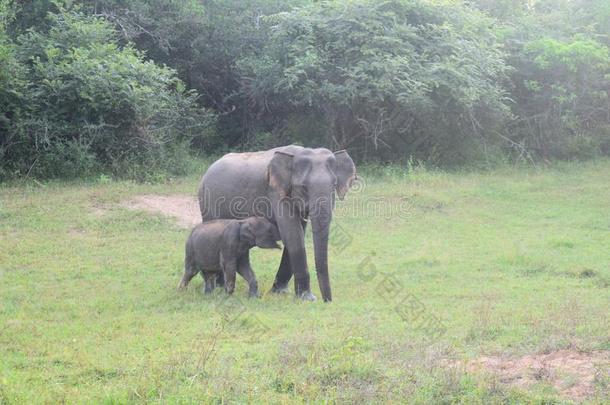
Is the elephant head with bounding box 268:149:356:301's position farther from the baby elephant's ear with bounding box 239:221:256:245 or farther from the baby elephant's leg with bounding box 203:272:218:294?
the baby elephant's leg with bounding box 203:272:218:294

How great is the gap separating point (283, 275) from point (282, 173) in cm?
140

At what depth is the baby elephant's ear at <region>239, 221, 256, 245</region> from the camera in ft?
33.8

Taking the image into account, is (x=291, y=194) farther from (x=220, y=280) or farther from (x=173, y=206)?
(x=173, y=206)

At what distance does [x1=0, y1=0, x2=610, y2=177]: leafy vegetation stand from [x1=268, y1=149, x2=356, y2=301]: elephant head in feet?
28.5

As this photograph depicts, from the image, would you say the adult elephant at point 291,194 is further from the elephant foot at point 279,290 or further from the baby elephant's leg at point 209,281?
the baby elephant's leg at point 209,281

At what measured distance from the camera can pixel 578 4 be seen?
85.5 feet

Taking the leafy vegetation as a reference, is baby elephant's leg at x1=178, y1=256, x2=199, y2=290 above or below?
below

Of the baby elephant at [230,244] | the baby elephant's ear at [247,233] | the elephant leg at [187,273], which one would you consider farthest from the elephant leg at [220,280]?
the baby elephant's ear at [247,233]

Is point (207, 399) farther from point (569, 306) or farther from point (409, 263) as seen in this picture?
point (409, 263)

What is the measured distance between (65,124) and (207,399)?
506 inches

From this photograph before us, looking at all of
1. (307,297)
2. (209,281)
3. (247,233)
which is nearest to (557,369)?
(307,297)

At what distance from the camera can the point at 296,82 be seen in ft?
67.7

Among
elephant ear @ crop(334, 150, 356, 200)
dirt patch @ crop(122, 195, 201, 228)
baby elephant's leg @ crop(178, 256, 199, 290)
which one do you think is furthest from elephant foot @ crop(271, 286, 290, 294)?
dirt patch @ crop(122, 195, 201, 228)

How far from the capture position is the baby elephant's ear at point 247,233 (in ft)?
33.8
